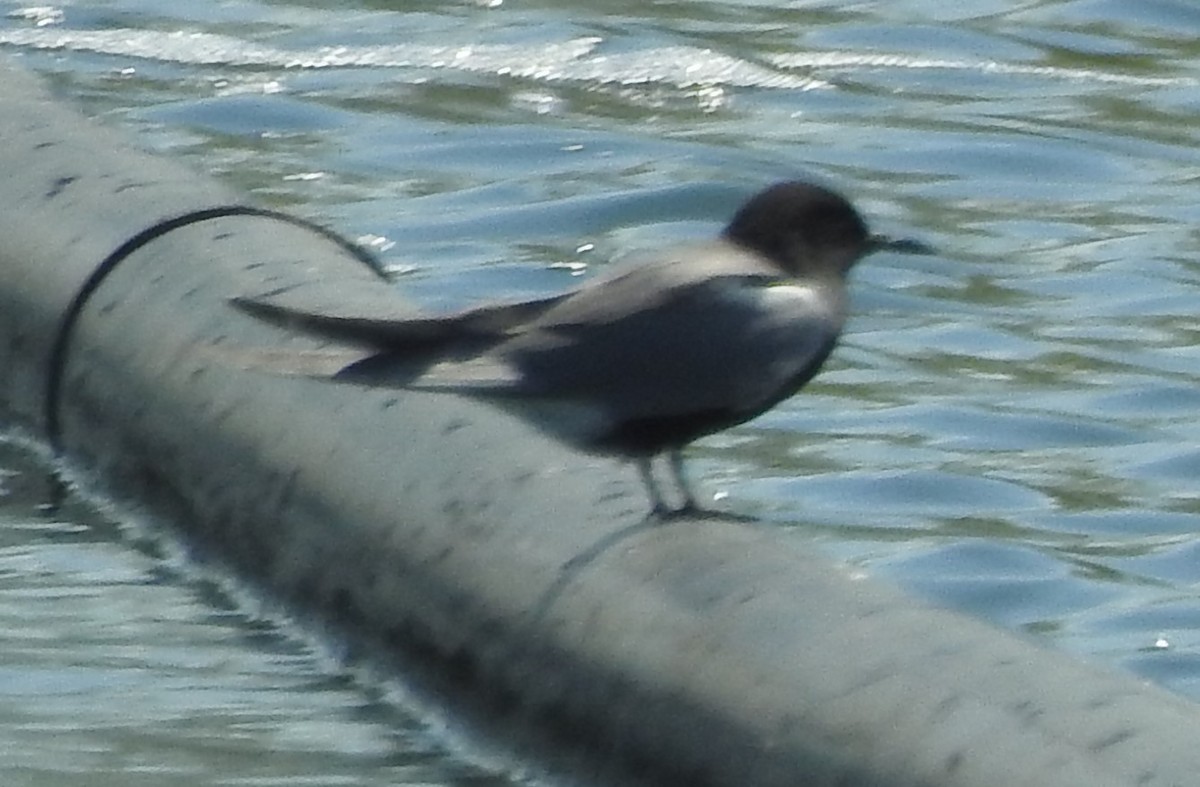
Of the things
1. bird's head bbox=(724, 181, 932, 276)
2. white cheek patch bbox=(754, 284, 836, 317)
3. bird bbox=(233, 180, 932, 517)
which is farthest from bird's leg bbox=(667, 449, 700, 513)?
bird's head bbox=(724, 181, 932, 276)

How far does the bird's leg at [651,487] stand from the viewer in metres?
5.21

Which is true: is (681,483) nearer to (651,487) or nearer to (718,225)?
(651,487)

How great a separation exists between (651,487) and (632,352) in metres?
0.24

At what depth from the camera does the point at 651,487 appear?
5422mm

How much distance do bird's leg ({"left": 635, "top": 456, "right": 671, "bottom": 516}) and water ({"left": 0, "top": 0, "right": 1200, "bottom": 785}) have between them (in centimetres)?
49

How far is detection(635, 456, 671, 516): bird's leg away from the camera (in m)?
5.21

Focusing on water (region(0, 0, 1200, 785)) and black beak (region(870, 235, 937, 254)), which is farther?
black beak (region(870, 235, 937, 254))

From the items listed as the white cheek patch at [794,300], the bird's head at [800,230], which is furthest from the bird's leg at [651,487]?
the bird's head at [800,230]

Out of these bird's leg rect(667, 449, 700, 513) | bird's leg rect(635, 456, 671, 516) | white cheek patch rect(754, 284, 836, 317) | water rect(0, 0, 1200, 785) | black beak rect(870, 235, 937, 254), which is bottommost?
water rect(0, 0, 1200, 785)

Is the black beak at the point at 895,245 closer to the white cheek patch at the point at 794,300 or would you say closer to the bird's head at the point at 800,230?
the bird's head at the point at 800,230

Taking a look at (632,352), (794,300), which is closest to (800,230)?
(794,300)

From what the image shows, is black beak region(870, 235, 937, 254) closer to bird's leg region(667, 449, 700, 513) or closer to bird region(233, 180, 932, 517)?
bird region(233, 180, 932, 517)

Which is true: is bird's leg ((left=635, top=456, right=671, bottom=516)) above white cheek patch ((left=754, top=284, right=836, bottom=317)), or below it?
below

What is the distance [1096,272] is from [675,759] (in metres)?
5.61
